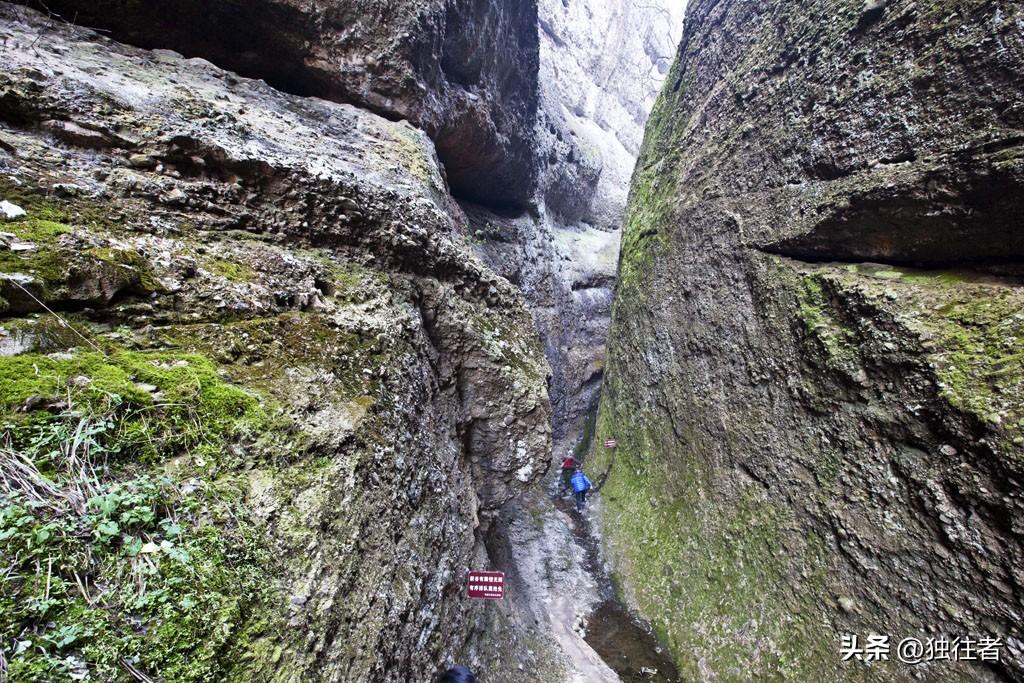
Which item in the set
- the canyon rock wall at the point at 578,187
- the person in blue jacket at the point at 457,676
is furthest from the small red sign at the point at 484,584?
the canyon rock wall at the point at 578,187

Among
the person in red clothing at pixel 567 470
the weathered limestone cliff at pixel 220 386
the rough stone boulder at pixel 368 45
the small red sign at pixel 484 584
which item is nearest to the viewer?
the weathered limestone cliff at pixel 220 386

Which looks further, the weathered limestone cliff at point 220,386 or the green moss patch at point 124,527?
the weathered limestone cliff at point 220,386

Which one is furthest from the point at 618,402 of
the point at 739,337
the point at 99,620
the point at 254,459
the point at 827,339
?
the point at 99,620

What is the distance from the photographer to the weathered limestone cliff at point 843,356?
397 cm

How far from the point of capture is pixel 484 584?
4426mm

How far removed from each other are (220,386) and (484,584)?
133 inches

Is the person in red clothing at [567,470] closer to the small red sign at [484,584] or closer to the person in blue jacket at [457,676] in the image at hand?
the small red sign at [484,584]

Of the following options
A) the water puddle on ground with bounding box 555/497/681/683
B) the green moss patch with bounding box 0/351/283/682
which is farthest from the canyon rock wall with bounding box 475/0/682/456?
the green moss patch with bounding box 0/351/283/682

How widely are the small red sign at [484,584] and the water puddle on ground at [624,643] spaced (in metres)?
3.40

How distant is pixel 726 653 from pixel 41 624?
281 inches

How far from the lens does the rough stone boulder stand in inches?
199

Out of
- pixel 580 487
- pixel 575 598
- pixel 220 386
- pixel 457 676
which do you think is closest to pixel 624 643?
pixel 575 598

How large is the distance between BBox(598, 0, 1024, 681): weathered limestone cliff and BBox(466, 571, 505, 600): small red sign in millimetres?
3792

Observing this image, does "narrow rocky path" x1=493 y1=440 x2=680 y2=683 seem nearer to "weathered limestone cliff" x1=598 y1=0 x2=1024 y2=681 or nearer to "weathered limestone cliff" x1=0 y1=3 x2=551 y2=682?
"weathered limestone cliff" x1=598 y1=0 x2=1024 y2=681
